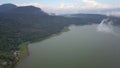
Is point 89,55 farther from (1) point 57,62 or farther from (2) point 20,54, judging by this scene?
(2) point 20,54

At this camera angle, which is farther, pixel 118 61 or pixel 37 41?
pixel 37 41

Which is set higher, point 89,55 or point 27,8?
point 27,8

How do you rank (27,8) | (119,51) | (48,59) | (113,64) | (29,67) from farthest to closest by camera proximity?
(27,8)
(119,51)
(48,59)
(29,67)
(113,64)

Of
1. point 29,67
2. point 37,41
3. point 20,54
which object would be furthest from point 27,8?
point 29,67

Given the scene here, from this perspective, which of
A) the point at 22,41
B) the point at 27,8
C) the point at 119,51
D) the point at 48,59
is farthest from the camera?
the point at 27,8

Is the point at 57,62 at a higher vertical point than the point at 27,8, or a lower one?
lower

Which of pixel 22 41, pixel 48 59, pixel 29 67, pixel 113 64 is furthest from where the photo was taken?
pixel 22 41

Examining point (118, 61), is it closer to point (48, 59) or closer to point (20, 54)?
point (48, 59)

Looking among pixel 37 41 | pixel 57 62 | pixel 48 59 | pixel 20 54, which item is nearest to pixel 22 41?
pixel 37 41

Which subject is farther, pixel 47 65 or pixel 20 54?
pixel 20 54
